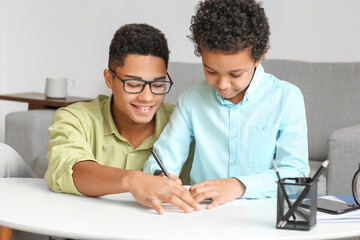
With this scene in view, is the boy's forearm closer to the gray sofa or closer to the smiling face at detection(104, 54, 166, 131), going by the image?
the smiling face at detection(104, 54, 166, 131)

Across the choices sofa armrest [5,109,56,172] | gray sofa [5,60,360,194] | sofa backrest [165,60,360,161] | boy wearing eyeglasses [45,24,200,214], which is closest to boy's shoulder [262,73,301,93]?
boy wearing eyeglasses [45,24,200,214]

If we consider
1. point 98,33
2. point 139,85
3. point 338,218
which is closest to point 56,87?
point 98,33

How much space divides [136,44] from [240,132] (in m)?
0.39

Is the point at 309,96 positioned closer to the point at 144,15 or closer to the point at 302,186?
the point at 144,15

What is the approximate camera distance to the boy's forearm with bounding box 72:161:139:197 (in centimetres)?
144

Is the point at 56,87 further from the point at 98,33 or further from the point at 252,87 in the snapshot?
the point at 252,87

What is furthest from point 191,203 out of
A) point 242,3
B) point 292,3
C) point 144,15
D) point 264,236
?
point 144,15

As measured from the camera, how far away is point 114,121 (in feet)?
6.32

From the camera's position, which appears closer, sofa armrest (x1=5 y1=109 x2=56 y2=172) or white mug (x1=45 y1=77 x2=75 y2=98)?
sofa armrest (x1=5 y1=109 x2=56 y2=172)

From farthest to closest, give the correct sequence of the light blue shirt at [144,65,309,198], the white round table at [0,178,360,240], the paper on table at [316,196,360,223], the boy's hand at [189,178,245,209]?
the light blue shirt at [144,65,309,198] → the boy's hand at [189,178,245,209] → the paper on table at [316,196,360,223] → the white round table at [0,178,360,240]

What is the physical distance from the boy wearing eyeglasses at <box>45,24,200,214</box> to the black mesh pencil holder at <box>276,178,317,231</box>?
0.38 m

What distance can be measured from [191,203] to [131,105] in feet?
1.69

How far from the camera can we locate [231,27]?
5.11 feet

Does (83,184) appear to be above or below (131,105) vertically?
below
